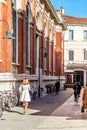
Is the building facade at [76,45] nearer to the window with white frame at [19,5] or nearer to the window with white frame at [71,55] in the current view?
the window with white frame at [71,55]

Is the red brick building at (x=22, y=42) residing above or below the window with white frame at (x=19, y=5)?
below

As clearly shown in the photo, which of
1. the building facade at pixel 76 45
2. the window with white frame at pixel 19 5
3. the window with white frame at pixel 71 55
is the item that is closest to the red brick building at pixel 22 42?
the window with white frame at pixel 19 5

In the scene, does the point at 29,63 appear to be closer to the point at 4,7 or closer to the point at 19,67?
the point at 19,67

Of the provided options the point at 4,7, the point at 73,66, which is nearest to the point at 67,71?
the point at 73,66

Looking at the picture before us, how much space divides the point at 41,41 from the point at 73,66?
40164 mm

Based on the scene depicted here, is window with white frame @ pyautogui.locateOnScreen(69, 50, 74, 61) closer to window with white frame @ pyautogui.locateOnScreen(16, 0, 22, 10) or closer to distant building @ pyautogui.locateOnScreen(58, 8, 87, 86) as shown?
distant building @ pyautogui.locateOnScreen(58, 8, 87, 86)

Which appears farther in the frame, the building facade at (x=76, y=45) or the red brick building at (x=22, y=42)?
the building facade at (x=76, y=45)

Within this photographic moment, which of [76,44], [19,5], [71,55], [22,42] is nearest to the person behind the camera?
[19,5]

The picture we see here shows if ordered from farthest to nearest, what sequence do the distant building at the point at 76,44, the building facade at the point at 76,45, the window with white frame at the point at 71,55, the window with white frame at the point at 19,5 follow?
the window with white frame at the point at 71,55 < the distant building at the point at 76,44 < the building facade at the point at 76,45 < the window with white frame at the point at 19,5

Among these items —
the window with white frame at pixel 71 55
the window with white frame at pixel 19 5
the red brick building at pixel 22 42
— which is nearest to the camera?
the red brick building at pixel 22 42

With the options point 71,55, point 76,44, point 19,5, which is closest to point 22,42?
point 19,5

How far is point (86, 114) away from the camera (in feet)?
70.7

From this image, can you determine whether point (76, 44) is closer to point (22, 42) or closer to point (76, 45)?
point (76, 45)

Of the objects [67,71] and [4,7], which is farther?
[67,71]
